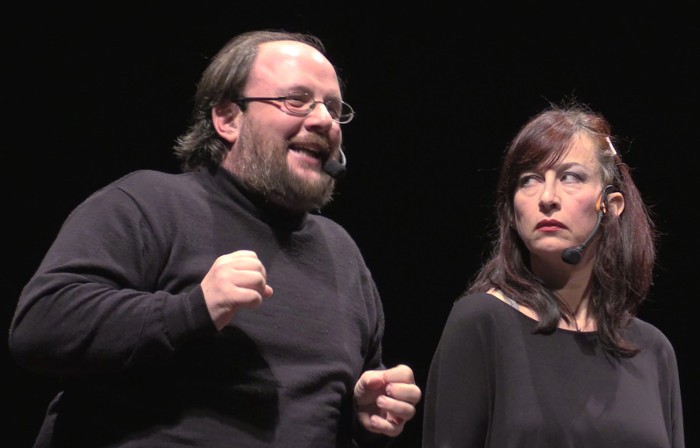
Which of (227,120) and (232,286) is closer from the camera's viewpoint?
(232,286)

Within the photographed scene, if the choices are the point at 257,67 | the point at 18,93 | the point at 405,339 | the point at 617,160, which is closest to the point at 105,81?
the point at 18,93

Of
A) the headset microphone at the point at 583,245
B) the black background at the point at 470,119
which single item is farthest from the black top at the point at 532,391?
the black background at the point at 470,119

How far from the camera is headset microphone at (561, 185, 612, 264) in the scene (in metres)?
1.96

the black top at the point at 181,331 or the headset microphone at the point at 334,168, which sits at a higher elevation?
the headset microphone at the point at 334,168

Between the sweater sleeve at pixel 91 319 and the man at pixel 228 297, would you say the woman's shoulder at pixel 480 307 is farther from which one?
the sweater sleeve at pixel 91 319

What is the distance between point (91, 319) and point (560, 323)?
102 centimetres

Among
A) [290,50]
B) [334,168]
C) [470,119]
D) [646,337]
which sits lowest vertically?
[646,337]

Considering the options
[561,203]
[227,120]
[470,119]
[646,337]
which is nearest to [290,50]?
[227,120]

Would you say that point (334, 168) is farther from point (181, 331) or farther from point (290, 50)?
point (181, 331)

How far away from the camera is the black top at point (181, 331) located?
151 cm

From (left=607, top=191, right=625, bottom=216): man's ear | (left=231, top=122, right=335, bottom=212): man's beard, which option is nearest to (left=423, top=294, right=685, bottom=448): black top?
(left=607, top=191, right=625, bottom=216): man's ear

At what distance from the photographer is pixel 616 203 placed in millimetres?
2109

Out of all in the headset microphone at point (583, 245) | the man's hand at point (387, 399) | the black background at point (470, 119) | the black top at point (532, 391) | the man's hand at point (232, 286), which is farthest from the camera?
the black background at point (470, 119)

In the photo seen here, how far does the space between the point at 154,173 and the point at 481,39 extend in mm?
1944
